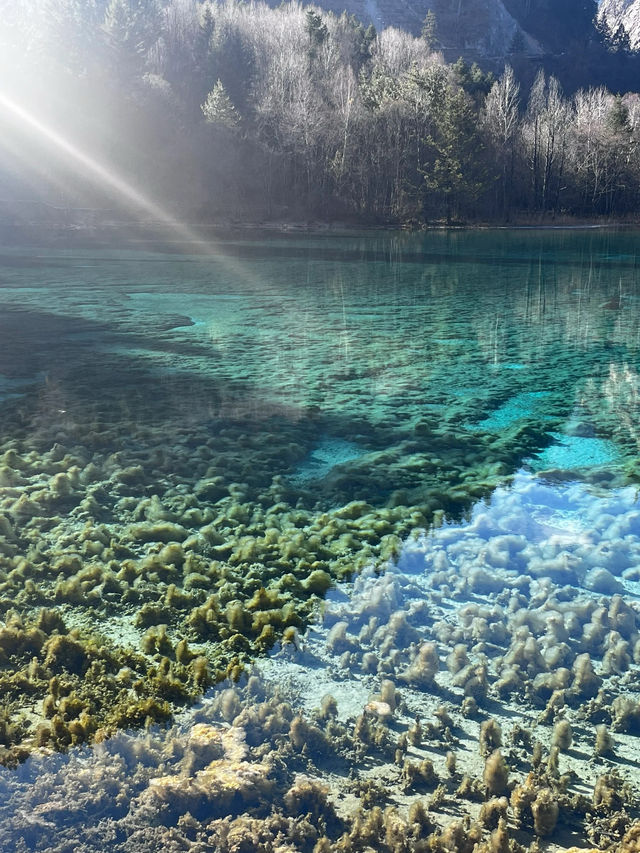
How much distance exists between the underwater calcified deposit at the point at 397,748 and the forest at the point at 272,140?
46403 millimetres

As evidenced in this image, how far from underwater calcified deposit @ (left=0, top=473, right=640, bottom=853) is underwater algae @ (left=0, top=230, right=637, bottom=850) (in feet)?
0.05

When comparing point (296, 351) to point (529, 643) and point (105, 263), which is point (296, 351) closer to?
point (529, 643)

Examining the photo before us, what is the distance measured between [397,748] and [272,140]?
53.9 m

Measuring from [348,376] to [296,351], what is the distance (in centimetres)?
197

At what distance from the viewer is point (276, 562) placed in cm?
518

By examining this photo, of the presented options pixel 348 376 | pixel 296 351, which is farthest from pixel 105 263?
pixel 348 376

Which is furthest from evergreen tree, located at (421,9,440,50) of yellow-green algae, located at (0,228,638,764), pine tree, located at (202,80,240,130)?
yellow-green algae, located at (0,228,638,764)

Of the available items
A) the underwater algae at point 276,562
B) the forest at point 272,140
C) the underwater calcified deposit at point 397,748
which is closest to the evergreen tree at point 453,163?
the forest at point 272,140

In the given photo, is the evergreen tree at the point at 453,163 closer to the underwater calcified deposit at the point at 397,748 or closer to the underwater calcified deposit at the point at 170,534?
the underwater calcified deposit at the point at 170,534

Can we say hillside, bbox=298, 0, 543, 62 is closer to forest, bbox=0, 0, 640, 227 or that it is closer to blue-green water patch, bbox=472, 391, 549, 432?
forest, bbox=0, 0, 640, 227

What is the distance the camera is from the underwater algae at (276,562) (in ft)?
10.5

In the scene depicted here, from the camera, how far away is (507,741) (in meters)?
3.47

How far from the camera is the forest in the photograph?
49594mm

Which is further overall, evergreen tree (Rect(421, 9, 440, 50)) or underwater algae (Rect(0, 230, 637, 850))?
evergreen tree (Rect(421, 9, 440, 50))
